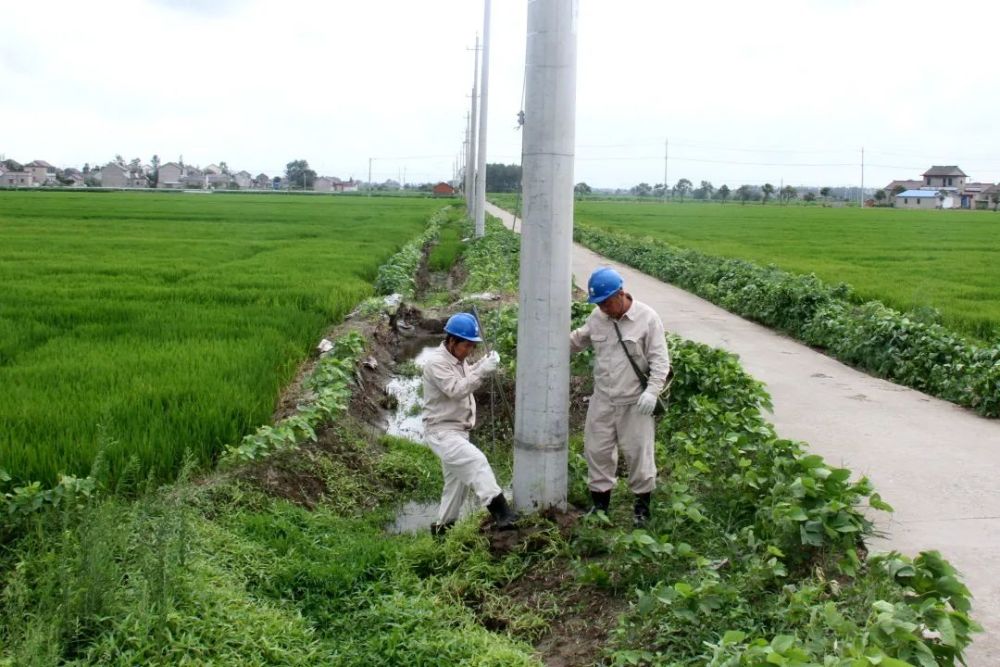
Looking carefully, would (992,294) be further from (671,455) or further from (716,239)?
(716,239)

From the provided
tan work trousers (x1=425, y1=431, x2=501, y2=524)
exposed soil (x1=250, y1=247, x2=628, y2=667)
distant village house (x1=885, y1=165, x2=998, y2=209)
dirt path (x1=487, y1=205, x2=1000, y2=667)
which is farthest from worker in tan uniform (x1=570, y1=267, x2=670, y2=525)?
distant village house (x1=885, y1=165, x2=998, y2=209)

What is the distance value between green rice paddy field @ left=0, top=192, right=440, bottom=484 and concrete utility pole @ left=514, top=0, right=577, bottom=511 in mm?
2143

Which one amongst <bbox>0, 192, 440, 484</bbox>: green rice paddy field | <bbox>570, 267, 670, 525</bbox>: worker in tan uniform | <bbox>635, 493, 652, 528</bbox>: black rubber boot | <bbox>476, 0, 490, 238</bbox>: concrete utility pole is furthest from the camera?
<bbox>476, 0, 490, 238</bbox>: concrete utility pole

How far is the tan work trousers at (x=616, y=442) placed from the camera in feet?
16.5

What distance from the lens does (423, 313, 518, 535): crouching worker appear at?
495 centimetres

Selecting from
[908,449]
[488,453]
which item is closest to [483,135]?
[488,453]

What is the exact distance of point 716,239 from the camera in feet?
94.8

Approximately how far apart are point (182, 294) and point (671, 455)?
312 inches

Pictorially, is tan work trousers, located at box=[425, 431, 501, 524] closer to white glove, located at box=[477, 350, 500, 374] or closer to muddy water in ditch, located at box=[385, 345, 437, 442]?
white glove, located at box=[477, 350, 500, 374]

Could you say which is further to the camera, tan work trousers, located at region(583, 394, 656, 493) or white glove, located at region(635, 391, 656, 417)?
tan work trousers, located at region(583, 394, 656, 493)

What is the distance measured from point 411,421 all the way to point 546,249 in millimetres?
4163

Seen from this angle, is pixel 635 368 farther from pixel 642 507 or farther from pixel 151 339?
pixel 151 339

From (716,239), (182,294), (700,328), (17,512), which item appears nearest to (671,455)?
(17,512)

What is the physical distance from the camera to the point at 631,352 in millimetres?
4887
